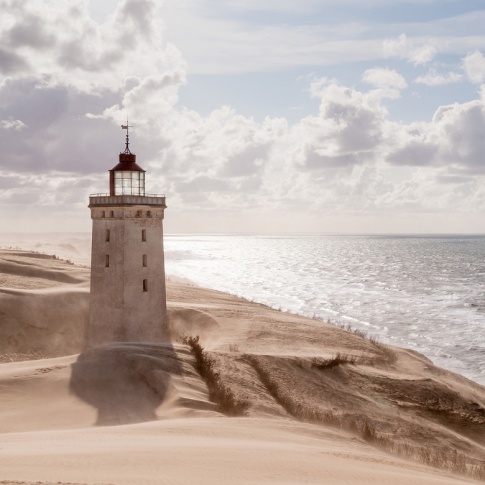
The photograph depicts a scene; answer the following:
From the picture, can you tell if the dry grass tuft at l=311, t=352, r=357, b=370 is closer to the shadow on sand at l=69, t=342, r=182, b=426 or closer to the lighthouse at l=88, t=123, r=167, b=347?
the shadow on sand at l=69, t=342, r=182, b=426

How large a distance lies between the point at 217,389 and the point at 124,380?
2.79m

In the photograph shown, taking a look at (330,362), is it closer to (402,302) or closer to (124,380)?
Answer: (124,380)

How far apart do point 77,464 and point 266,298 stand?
2046 inches

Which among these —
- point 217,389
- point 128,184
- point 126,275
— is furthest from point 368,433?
point 128,184

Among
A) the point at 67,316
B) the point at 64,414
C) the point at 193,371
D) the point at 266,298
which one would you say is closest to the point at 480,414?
the point at 193,371

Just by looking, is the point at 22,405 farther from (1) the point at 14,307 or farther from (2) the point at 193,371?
(1) the point at 14,307

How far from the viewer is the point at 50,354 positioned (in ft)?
93.2

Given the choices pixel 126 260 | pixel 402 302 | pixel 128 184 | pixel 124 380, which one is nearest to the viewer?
pixel 124 380

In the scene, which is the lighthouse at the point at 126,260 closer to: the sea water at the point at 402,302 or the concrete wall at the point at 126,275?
the concrete wall at the point at 126,275

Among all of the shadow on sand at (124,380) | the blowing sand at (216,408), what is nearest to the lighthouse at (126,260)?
the blowing sand at (216,408)

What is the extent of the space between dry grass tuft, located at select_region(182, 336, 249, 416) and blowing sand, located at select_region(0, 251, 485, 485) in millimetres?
269

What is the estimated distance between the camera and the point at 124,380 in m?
18.9

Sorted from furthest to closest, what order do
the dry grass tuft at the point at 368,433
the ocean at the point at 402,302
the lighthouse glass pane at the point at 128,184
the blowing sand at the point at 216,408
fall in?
the ocean at the point at 402,302 < the lighthouse glass pane at the point at 128,184 < the dry grass tuft at the point at 368,433 < the blowing sand at the point at 216,408

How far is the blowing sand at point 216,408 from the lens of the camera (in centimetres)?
1047
